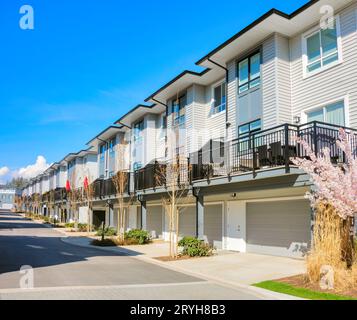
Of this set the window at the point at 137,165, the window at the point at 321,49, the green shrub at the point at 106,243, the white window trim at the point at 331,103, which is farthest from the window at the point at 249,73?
the window at the point at 137,165

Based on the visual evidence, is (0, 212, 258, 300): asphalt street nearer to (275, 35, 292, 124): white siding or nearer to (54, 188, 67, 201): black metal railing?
(275, 35, 292, 124): white siding

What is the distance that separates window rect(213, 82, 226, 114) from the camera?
22.2 metres

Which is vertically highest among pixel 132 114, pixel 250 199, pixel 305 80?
pixel 132 114

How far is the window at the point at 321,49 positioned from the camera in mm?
15305

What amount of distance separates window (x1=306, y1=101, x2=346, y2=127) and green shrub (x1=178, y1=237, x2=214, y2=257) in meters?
6.93

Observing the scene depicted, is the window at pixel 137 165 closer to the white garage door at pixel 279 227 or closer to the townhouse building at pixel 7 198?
the white garage door at pixel 279 227

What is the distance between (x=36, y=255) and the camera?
16.7 meters

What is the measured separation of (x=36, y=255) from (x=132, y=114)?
16.6 meters

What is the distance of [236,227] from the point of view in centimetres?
1953

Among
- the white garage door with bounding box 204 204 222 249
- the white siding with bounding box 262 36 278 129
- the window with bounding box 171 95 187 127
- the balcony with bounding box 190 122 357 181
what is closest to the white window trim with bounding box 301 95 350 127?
the balcony with bounding box 190 122 357 181

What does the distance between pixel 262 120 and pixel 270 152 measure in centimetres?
338

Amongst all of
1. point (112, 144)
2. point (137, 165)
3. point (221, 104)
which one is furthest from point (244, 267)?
point (112, 144)
